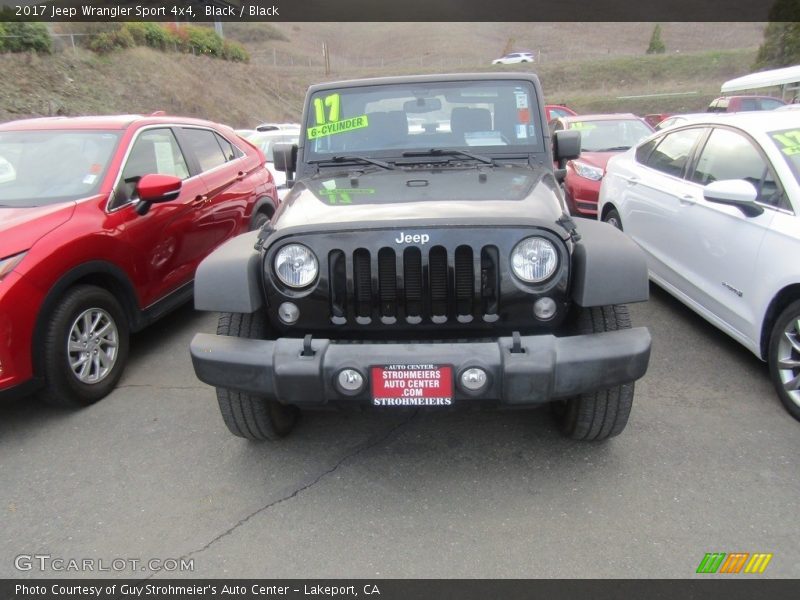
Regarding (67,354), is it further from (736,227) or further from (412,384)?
(736,227)

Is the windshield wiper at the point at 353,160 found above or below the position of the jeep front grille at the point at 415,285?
above

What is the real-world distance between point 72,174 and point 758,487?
4.60 m

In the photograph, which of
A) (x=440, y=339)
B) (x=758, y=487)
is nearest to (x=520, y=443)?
(x=440, y=339)

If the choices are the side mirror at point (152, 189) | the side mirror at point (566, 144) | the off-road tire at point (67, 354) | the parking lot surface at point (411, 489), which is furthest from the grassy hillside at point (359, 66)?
the side mirror at point (566, 144)

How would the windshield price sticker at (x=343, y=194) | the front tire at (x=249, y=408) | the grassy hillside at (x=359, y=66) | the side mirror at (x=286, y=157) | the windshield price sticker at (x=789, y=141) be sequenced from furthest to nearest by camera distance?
the grassy hillside at (x=359, y=66) < the side mirror at (x=286, y=157) < the windshield price sticker at (x=789, y=141) < the windshield price sticker at (x=343, y=194) < the front tire at (x=249, y=408)

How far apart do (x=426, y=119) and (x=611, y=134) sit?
642 cm

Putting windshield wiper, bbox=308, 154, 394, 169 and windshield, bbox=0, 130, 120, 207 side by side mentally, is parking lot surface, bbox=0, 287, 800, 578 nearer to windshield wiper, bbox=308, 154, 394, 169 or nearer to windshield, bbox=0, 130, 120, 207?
windshield, bbox=0, 130, 120, 207

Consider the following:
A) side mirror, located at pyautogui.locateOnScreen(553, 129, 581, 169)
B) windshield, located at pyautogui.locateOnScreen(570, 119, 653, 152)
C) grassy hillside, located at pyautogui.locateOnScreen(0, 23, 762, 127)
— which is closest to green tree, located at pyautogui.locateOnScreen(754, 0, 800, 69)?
grassy hillside, located at pyautogui.locateOnScreen(0, 23, 762, 127)

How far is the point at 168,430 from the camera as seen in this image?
136 inches

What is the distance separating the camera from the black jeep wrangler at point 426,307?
2.41 m

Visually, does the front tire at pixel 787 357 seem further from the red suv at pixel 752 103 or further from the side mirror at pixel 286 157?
the red suv at pixel 752 103

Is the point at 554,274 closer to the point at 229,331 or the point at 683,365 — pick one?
the point at 229,331

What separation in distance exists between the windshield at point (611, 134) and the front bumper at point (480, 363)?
7.13 meters

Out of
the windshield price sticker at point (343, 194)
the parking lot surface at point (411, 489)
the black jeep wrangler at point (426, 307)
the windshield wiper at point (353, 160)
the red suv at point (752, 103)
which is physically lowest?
the parking lot surface at point (411, 489)
